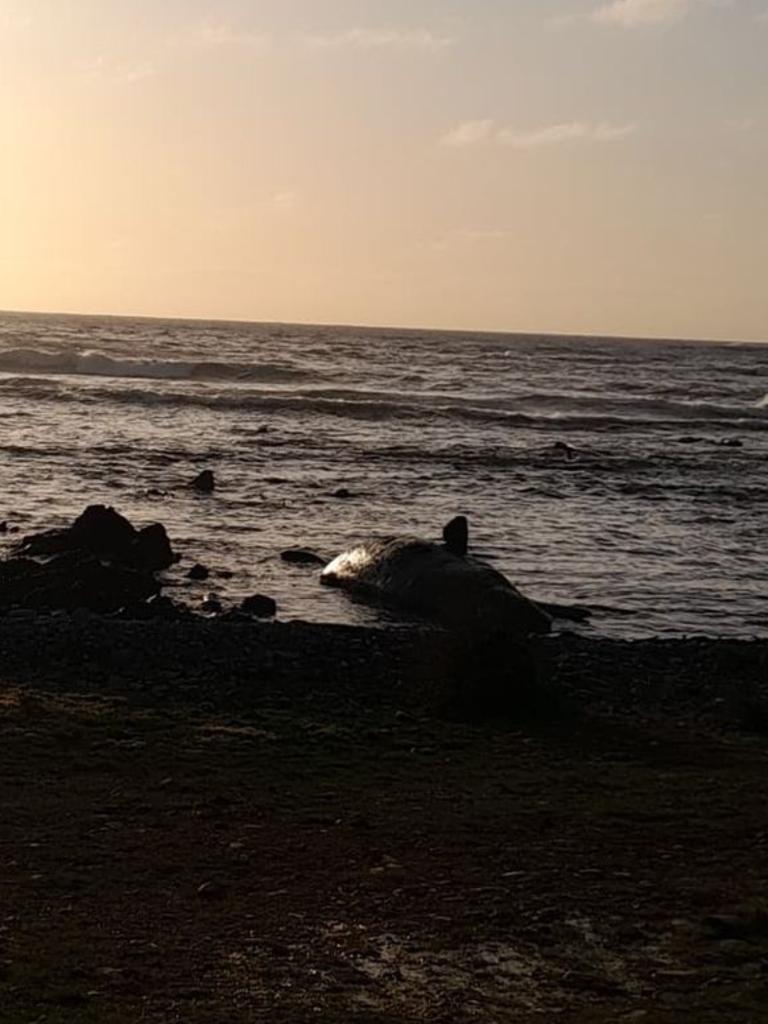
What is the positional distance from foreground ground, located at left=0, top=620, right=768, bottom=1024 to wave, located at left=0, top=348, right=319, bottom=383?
5962cm

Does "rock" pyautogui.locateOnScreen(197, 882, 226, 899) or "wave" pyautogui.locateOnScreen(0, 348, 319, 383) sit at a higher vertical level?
"wave" pyautogui.locateOnScreen(0, 348, 319, 383)

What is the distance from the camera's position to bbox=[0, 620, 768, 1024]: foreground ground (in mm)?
5637

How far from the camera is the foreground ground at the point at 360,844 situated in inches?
222

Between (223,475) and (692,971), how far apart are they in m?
25.6

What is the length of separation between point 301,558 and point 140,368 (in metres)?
55.7

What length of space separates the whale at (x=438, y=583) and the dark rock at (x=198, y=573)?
1.51m

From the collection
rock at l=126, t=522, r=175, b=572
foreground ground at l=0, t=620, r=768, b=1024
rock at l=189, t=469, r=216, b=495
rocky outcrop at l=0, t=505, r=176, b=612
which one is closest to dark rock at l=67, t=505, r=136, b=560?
rocky outcrop at l=0, t=505, r=176, b=612

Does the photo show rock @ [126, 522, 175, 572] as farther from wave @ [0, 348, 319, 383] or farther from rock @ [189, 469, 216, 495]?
wave @ [0, 348, 319, 383]

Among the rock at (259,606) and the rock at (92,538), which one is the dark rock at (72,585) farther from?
the rock at (92,538)

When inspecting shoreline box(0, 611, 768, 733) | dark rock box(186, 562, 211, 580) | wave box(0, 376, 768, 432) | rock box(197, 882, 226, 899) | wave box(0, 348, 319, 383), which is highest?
wave box(0, 348, 319, 383)

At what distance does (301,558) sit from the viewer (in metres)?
19.9

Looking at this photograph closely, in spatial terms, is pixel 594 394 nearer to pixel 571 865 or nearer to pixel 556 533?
pixel 556 533

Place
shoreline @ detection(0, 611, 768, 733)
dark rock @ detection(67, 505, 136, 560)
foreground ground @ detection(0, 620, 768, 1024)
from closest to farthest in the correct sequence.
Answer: foreground ground @ detection(0, 620, 768, 1024)
shoreline @ detection(0, 611, 768, 733)
dark rock @ detection(67, 505, 136, 560)

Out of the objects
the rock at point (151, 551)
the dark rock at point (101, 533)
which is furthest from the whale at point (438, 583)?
the dark rock at point (101, 533)
